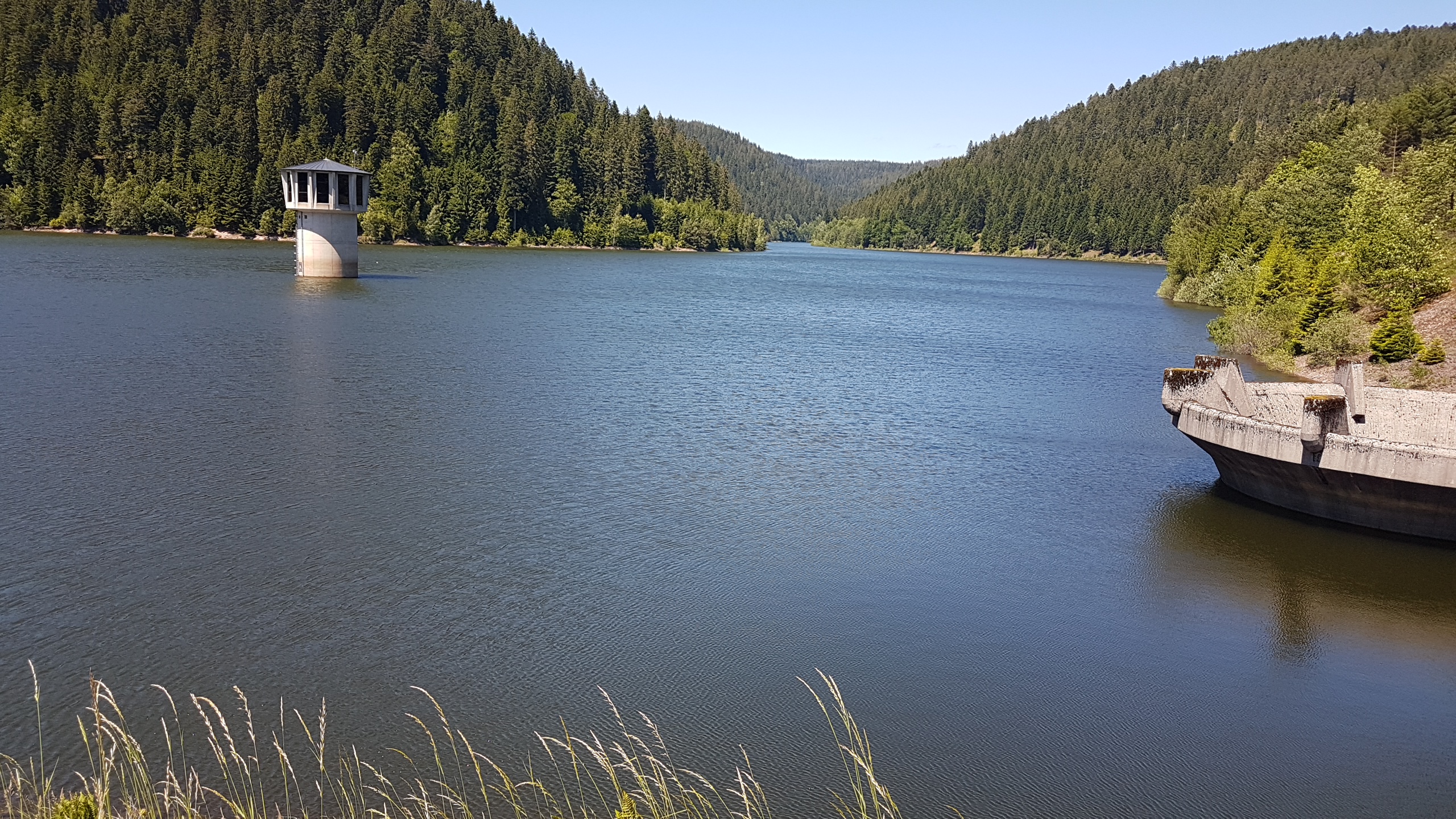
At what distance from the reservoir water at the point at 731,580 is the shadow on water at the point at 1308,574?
0.09 metres

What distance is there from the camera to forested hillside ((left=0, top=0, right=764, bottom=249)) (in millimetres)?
128250

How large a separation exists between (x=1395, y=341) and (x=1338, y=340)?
4935 mm

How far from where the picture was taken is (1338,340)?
40.8 m

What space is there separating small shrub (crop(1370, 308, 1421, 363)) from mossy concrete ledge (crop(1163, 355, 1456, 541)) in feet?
51.6

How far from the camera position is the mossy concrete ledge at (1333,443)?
1809 centimetres

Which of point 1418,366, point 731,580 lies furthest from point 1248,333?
point 731,580

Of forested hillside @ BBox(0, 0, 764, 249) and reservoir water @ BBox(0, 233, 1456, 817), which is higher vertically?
forested hillside @ BBox(0, 0, 764, 249)

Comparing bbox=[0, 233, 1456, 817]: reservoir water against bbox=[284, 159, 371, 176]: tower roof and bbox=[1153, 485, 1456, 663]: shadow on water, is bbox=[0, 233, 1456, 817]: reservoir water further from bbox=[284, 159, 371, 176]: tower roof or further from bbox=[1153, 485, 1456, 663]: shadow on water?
bbox=[284, 159, 371, 176]: tower roof

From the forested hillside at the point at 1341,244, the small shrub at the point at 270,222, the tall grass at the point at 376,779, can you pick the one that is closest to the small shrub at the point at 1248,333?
the forested hillside at the point at 1341,244

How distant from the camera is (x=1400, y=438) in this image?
71.6 ft

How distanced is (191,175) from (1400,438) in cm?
13941

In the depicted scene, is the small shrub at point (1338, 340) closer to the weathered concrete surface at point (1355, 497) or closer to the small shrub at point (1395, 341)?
the small shrub at point (1395, 341)

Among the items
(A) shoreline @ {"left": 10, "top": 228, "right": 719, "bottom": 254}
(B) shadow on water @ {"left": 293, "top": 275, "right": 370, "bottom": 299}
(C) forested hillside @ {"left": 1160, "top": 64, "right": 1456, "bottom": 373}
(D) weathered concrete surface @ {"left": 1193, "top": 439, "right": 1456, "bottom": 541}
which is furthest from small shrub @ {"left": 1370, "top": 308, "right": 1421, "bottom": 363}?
(A) shoreline @ {"left": 10, "top": 228, "right": 719, "bottom": 254}

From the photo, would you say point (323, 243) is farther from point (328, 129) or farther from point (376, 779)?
point (328, 129)
